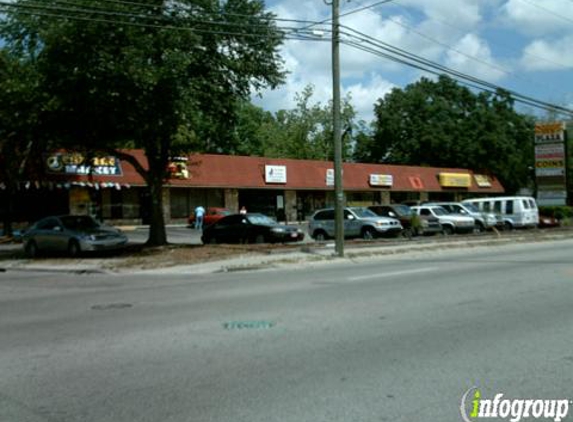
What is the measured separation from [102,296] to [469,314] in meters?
7.29

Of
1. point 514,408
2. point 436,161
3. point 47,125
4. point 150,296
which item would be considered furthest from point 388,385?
point 436,161

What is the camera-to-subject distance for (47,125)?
22375 millimetres

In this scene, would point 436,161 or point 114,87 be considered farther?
point 436,161

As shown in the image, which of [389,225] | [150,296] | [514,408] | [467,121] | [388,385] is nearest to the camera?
[514,408]

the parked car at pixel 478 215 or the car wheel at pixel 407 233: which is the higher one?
the parked car at pixel 478 215

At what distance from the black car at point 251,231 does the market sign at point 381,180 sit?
95.6ft

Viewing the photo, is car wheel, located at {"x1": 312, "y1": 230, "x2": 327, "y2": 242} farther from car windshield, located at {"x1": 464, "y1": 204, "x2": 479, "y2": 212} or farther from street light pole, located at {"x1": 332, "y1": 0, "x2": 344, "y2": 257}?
car windshield, located at {"x1": 464, "y1": 204, "x2": 479, "y2": 212}

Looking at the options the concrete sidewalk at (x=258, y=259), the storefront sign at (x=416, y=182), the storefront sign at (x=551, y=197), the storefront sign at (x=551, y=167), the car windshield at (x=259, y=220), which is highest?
the storefront sign at (x=551, y=167)

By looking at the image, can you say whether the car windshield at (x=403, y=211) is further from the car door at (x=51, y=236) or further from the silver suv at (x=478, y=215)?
the car door at (x=51, y=236)

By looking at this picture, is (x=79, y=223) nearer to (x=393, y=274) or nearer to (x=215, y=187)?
(x=393, y=274)

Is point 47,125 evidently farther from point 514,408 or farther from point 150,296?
point 514,408

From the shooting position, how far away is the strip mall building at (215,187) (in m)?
37.4

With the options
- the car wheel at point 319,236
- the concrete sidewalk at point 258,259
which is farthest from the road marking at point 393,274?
the car wheel at point 319,236

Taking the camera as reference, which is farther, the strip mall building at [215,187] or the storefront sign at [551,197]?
the storefront sign at [551,197]
